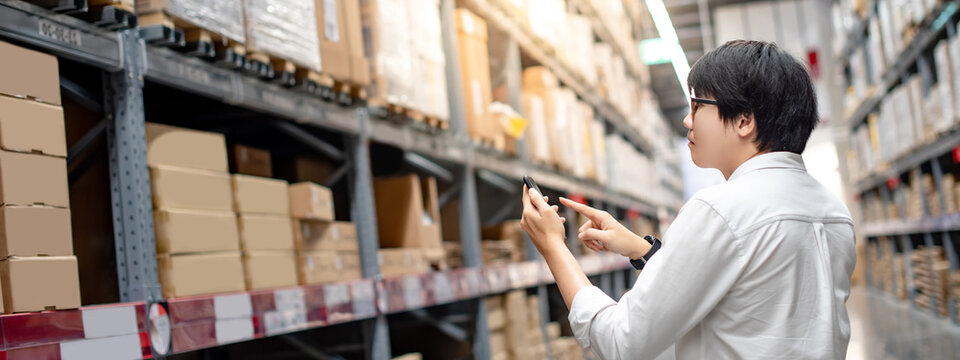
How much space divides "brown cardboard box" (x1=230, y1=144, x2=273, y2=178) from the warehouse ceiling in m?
14.1

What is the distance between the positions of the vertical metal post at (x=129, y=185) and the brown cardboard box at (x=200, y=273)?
0.36 feet

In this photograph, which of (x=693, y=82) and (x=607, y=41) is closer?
(x=693, y=82)

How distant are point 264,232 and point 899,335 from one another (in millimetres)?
7093

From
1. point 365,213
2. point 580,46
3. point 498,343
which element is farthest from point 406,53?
point 580,46

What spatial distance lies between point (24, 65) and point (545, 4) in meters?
5.38

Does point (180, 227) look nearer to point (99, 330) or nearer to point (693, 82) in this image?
point (99, 330)

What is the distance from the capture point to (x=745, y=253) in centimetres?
158

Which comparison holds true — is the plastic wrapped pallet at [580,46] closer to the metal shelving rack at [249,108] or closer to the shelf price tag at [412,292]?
the metal shelving rack at [249,108]

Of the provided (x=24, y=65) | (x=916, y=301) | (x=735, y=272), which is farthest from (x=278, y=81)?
(x=916, y=301)

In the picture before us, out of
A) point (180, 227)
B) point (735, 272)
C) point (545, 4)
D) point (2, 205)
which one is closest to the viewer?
point (735, 272)

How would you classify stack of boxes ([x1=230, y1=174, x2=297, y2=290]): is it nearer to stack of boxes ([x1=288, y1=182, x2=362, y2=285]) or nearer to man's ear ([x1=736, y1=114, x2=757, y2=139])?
stack of boxes ([x1=288, y1=182, x2=362, y2=285])

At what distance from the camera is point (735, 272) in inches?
62.3

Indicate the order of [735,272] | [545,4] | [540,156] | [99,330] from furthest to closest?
1. [545,4]
2. [540,156]
3. [99,330]
4. [735,272]

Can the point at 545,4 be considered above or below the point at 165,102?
above
